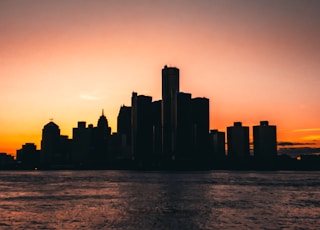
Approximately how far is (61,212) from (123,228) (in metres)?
20.3

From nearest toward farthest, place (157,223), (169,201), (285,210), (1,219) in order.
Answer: (157,223), (1,219), (285,210), (169,201)

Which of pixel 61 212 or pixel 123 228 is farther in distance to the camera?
pixel 61 212

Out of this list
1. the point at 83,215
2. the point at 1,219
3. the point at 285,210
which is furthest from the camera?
the point at 285,210

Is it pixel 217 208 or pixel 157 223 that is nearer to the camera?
pixel 157 223

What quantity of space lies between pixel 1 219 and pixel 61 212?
36.7 ft

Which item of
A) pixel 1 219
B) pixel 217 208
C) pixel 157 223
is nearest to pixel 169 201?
pixel 217 208

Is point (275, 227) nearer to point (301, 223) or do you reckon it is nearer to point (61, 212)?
point (301, 223)

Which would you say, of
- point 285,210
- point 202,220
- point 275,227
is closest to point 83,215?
point 202,220

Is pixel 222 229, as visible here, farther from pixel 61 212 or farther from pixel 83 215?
pixel 61 212

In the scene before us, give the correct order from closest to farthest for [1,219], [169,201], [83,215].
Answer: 1. [1,219]
2. [83,215]
3. [169,201]

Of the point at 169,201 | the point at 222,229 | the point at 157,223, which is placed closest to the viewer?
the point at 222,229

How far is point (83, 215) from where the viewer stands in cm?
7319

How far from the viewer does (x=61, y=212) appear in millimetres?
76812

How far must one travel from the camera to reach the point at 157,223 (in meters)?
64.4
